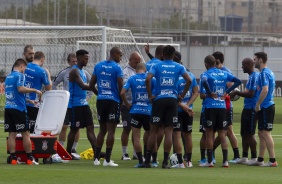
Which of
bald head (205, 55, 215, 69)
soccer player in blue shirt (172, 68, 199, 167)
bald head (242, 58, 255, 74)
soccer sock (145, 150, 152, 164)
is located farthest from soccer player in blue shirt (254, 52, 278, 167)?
soccer sock (145, 150, 152, 164)

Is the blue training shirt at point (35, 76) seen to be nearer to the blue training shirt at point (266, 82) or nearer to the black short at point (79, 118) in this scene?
the black short at point (79, 118)

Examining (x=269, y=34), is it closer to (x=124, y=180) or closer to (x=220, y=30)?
(x=220, y=30)

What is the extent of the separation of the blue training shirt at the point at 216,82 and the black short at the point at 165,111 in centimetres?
94

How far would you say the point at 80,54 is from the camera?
17.1 metres

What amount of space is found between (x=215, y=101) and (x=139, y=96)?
53.6 inches

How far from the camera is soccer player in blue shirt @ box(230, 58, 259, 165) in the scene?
54.8ft

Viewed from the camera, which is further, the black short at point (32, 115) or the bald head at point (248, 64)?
the black short at point (32, 115)

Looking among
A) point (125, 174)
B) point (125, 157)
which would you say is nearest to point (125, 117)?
point (125, 157)

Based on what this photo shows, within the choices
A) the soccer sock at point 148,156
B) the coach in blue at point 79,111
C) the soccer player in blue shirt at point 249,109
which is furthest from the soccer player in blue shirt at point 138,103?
the soccer player in blue shirt at point 249,109

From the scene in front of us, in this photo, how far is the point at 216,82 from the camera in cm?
1598

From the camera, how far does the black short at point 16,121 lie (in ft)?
52.1

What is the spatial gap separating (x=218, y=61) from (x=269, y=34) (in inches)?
1966

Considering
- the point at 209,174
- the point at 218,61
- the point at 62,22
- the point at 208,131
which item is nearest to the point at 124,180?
the point at 209,174

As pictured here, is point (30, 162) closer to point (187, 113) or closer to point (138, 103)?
→ point (138, 103)
